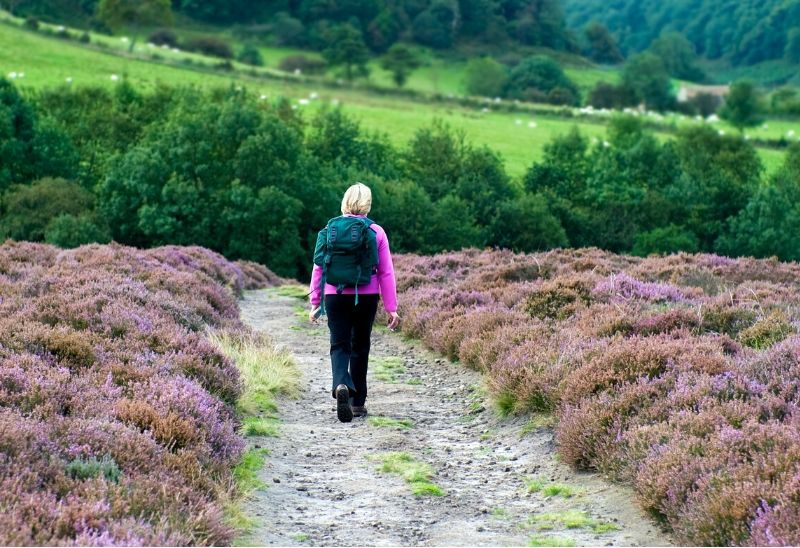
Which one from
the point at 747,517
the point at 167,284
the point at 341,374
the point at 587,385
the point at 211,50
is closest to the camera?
the point at 747,517

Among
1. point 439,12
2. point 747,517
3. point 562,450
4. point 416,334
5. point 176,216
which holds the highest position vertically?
point 439,12

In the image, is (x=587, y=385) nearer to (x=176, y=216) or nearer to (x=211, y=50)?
(x=176, y=216)

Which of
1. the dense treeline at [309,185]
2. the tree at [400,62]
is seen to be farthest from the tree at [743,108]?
the tree at [400,62]

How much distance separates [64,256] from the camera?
19203mm

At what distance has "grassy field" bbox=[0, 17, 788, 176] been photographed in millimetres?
85312

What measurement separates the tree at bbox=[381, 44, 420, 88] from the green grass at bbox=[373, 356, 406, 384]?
389 feet

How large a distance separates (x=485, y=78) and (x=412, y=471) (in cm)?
13697

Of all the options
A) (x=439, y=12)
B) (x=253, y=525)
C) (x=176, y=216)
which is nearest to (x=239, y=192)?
(x=176, y=216)

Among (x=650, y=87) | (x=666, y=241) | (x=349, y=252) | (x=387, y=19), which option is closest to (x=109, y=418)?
(x=349, y=252)

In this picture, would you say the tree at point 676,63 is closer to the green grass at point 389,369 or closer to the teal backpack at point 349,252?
the green grass at point 389,369

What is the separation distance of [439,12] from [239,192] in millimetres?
138176

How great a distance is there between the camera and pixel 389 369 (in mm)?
15047

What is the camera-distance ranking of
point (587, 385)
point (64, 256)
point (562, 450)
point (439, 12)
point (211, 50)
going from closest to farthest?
point (562, 450), point (587, 385), point (64, 256), point (211, 50), point (439, 12)

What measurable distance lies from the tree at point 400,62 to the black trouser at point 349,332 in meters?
123
